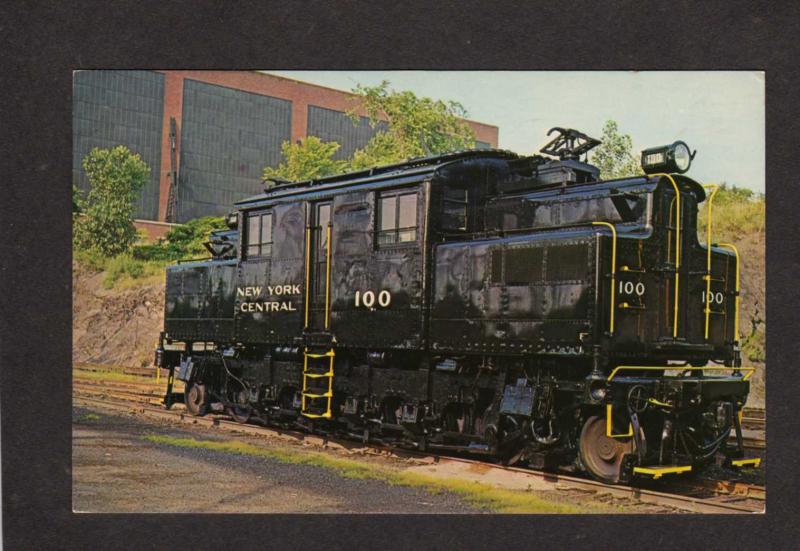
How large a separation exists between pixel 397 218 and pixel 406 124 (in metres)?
2.24

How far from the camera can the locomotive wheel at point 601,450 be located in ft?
32.0

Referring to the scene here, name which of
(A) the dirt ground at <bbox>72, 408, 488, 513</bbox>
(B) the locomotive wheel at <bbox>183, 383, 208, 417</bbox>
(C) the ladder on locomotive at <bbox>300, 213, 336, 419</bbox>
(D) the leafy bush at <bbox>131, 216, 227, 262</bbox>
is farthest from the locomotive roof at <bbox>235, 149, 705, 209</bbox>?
(B) the locomotive wheel at <bbox>183, 383, 208, 417</bbox>

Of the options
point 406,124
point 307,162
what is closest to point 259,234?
point 307,162

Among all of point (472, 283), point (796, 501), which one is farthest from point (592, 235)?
point (796, 501)

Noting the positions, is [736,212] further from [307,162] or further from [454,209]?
[307,162]

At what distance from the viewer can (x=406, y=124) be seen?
13492mm

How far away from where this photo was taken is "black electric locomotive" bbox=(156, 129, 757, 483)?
9.81 metres

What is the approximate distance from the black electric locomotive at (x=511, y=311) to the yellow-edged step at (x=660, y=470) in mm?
25

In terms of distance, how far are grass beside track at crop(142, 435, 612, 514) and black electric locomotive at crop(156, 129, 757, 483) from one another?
3.23ft

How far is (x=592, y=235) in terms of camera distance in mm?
9656

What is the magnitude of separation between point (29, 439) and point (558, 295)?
19.2ft

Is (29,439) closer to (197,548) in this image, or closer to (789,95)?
(197,548)

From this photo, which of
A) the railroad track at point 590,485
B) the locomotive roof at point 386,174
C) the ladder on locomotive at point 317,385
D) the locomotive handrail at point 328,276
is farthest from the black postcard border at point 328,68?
the locomotive handrail at point 328,276

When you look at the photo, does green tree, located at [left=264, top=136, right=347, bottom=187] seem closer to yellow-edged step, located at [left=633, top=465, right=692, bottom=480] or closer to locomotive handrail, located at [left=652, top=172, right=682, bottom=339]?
locomotive handrail, located at [left=652, top=172, right=682, bottom=339]
